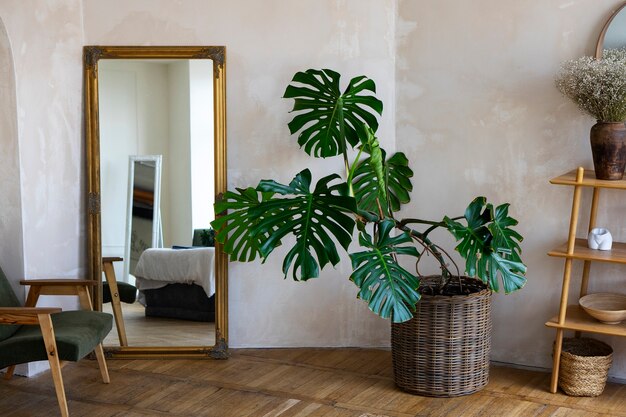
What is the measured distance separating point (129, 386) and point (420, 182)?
197 cm

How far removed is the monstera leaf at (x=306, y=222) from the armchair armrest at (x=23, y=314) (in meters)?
1.01

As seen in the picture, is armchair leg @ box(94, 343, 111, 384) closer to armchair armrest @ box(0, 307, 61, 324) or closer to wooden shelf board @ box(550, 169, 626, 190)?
armchair armrest @ box(0, 307, 61, 324)

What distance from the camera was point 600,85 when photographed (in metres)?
4.07

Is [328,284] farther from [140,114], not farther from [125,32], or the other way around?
[125,32]

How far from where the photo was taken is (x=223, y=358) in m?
5.00

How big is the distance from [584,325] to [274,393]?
1577 millimetres

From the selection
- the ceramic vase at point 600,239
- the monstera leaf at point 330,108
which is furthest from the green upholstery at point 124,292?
the ceramic vase at point 600,239

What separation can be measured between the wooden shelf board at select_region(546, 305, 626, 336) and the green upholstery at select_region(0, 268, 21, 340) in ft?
8.72

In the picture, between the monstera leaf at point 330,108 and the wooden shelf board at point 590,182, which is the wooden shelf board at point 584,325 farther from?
the monstera leaf at point 330,108

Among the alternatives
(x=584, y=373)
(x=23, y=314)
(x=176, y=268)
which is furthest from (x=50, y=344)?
(x=584, y=373)

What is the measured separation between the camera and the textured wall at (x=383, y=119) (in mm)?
4617

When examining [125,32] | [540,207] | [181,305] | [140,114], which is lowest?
[181,305]

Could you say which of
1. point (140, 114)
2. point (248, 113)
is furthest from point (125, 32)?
point (248, 113)

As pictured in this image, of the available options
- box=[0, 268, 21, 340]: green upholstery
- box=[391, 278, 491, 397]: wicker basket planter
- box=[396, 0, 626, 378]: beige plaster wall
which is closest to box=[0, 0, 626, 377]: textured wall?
box=[396, 0, 626, 378]: beige plaster wall
